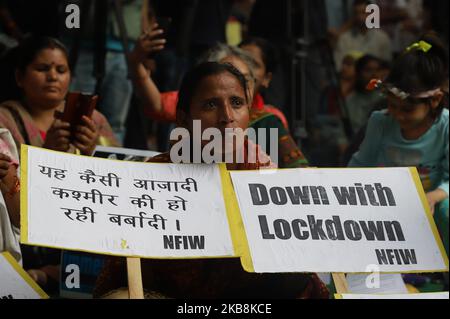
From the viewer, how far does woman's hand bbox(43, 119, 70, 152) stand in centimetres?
522

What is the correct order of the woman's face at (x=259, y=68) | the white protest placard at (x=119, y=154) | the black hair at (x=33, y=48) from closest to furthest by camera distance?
the white protest placard at (x=119, y=154), the black hair at (x=33, y=48), the woman's face at (x=259, y=68)

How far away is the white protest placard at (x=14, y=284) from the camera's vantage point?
4422mm

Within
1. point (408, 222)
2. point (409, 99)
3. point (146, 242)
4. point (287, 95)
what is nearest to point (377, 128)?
point (409, 99)

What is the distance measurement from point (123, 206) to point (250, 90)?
1231 millimetres

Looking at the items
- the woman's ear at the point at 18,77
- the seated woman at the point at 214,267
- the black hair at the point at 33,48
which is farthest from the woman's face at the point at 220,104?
the woman's ear at the point at 18,77

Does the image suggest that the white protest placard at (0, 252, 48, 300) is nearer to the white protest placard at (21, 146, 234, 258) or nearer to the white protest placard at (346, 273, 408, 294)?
the white protest placard at (21, 146, 234, 258)

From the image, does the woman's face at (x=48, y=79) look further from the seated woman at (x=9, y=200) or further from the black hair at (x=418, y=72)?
the black hair at (x=418, y=72)

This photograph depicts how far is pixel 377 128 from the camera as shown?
19.7 ft

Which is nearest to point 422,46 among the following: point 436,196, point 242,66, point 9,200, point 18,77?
point 436,196

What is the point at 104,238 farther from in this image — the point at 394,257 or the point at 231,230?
the point at 394,257

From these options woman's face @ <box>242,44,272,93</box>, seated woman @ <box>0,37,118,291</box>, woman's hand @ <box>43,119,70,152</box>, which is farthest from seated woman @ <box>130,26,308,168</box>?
woman's hand @ <box>43,119,70,152</box>

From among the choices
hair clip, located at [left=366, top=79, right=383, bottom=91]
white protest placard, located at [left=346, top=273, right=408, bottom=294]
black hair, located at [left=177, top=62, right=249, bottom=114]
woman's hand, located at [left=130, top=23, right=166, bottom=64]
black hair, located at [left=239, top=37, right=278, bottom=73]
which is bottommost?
white protest placard, located at [left=346, top=273, right=408, bottom=294]

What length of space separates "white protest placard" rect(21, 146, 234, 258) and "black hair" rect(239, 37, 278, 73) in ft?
5.97

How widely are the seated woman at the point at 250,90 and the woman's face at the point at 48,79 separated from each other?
14.6 inches
